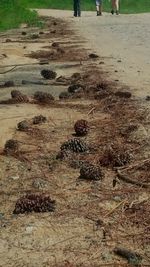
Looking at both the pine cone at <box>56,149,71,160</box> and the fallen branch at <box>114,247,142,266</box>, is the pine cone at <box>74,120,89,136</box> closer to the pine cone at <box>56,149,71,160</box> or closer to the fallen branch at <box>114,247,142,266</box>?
the pine cone at <box>56,149,71,160</box>

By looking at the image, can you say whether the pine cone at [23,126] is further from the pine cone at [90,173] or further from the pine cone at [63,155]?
the pine cone at [90,173]

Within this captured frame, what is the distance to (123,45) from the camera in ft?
66.3

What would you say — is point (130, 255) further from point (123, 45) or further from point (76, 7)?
point (76, 7)

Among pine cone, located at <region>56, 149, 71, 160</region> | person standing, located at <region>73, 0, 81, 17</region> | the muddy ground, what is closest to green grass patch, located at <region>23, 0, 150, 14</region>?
person standing, located at <region>73, 0, 81, 17</region>

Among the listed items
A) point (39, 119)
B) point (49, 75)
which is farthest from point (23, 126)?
point (49, 75)

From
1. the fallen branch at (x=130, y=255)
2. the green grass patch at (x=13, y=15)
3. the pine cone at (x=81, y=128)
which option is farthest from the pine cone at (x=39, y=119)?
the green grass patch at (x=13, y=15)

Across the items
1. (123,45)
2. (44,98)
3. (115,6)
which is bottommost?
(115,6)

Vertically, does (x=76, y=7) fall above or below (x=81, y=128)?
below

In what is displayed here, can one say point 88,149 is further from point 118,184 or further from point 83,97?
point 83,97

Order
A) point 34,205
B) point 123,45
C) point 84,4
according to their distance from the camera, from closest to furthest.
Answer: point 34,205
point 123,45
point 84,4

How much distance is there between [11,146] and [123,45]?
1326 cm

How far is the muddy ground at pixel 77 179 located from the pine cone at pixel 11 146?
2cm

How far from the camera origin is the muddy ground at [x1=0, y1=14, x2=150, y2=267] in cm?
496

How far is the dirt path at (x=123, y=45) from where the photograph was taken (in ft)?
41.6
